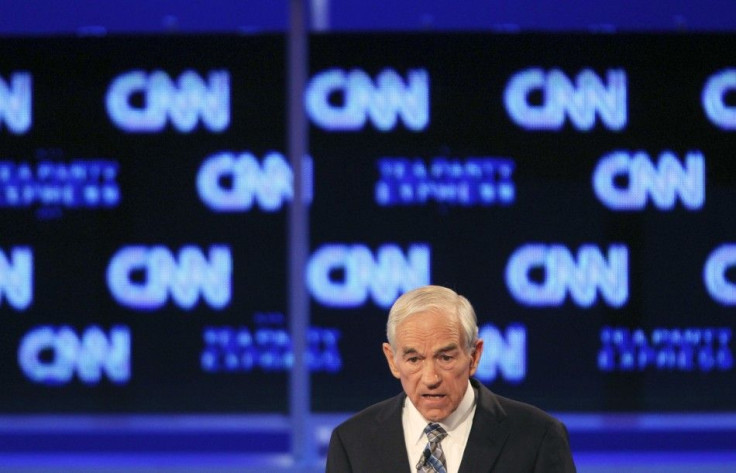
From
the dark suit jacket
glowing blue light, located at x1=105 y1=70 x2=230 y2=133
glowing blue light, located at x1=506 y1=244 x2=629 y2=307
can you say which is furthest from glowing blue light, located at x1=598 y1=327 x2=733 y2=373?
the dark suit jacket

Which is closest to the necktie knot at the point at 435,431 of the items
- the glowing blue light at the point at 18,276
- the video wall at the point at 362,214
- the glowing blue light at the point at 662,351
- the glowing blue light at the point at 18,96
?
the video wall at the point at 362,214

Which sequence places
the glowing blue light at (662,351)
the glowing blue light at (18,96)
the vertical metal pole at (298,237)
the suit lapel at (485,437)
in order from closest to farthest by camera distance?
1. the suit lapel at (485,437)
2. the vertical metal pole at (298,237)
3. the glowing blue light at (662,351)
4. the glowing blue light at (18,96)

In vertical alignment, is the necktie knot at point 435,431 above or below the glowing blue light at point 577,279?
below

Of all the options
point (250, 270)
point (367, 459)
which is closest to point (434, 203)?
point (250, 270)

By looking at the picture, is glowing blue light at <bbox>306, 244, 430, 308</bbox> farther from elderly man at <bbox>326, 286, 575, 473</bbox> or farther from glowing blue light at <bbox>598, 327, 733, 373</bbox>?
elderly man at <bbox>326, 286, 575, 473</bbox>

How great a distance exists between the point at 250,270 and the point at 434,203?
97cm

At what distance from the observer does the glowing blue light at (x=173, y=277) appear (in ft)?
17.9

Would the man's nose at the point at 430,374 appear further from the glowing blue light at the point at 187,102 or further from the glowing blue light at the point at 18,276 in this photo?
the glowing blue light at the point at 18,276

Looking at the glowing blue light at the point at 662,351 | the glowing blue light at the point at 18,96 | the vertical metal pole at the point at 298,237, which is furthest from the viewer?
the glowing blue light at the point at 18,96

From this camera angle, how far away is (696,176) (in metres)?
5.42

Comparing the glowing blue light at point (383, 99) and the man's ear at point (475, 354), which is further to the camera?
the glowing blue light at point (383, 99)

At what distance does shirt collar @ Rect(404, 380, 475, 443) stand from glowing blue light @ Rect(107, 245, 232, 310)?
3475 mm

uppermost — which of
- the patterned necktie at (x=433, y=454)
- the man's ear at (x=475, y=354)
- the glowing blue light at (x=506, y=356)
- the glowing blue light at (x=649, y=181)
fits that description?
the glowing blue light at (x=649, y=181)

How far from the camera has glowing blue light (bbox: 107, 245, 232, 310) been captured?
547 centimetres
